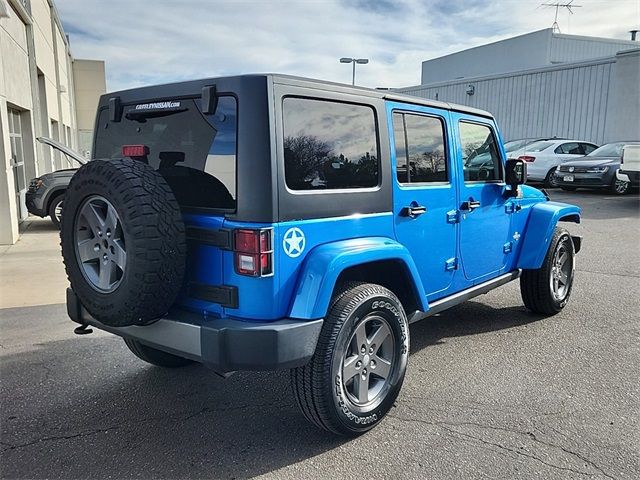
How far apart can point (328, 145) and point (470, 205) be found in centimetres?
160

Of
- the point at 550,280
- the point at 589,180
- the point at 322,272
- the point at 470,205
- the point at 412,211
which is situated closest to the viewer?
the point at 322,272

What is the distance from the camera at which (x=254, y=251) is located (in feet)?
8.75

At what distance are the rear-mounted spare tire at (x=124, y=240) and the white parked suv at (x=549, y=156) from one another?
604 inches

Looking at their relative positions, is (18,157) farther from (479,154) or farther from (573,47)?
(573,47)

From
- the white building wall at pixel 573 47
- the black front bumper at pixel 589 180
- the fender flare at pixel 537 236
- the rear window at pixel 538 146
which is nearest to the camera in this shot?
the fender flare at pixel 537 236

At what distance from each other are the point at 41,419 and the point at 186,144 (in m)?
1.91

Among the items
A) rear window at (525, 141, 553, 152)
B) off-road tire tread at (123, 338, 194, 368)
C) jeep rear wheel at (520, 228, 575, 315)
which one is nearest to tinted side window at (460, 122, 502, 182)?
jeep rear wheel at (520, 228, 575, 315)

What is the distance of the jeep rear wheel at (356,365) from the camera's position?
9.41 feet

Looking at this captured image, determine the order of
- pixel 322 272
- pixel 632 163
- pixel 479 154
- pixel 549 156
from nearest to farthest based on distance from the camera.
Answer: pixel 322 272 → pixel 479 154 → pixel 632 163 → pixel 549 156

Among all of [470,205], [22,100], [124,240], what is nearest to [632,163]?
[470,205]

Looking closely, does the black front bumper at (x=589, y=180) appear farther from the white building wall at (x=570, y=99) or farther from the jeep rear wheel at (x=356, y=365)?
the jeep rear wheel at (x=356, y=365)

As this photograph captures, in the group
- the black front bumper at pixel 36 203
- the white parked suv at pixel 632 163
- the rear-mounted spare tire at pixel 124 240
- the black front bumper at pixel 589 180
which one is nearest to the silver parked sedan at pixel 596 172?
the black front bumper at pixel 589 180

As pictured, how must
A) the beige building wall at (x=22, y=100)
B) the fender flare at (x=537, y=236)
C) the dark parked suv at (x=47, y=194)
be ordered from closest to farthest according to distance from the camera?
the fender flare at (x=537, y=236)
the beige building wall at (x=22, y=100)
the dark parked suv at (x=47, y=194)

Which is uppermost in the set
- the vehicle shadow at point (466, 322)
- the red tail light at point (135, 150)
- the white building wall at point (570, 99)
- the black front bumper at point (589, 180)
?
the white building wall at point (570, 99)
